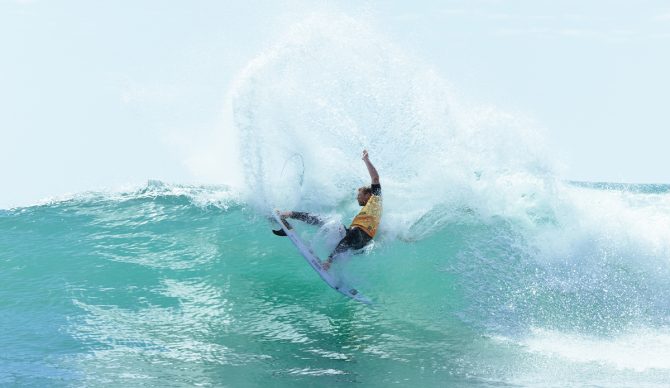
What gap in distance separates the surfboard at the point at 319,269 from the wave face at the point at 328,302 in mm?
244

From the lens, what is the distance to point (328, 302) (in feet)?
29.9

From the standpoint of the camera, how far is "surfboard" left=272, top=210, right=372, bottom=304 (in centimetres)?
863

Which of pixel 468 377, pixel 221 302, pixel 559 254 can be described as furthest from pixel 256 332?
pixel 559 254

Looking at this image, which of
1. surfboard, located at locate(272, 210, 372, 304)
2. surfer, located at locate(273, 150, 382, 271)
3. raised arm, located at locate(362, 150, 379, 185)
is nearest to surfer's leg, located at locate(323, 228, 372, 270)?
surfer, located at locate(273, 150, 382, 271)

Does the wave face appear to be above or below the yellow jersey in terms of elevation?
below

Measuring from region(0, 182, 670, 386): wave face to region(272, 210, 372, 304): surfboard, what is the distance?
9.6 inches

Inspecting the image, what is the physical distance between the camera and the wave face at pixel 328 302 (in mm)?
6773

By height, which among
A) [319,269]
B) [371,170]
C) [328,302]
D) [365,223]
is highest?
[371,170]

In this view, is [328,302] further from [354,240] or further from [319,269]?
[354,240]

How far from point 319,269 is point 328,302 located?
0.78m

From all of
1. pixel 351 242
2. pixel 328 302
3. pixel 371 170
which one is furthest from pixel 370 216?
pixel 328 302

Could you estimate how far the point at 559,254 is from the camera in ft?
34.3

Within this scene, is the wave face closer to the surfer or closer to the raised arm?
the surfer

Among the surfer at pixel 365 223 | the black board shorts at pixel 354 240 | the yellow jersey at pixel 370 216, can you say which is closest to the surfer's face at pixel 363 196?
the surfer at pixel 365 223
